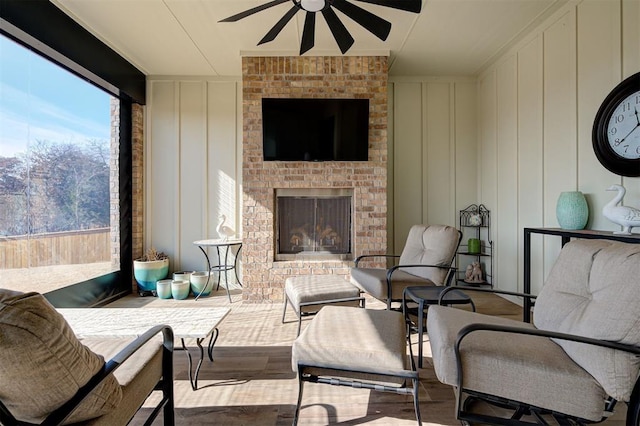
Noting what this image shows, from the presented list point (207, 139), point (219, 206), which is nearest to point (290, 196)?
point (219, 206)

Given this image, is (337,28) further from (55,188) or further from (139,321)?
(55,188)

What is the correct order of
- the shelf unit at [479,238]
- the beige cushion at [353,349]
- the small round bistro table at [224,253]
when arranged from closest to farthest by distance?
1. the beige cushion at [353,349]
2. the small round bistro table at [224,253]
3. the shelf unit at [479,238]

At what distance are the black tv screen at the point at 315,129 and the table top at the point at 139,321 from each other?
202 cm

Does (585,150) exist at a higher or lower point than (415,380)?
higher

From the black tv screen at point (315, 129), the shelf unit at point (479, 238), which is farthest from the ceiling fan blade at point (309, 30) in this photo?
the shelf unit at point (479, 238)

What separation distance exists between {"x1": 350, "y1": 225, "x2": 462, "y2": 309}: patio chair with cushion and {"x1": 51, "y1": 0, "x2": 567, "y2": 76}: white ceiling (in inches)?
75.4

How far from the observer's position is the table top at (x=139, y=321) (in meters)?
1.79

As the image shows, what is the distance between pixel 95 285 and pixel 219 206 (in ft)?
5.15

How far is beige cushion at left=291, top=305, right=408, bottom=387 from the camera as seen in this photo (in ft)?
4.60

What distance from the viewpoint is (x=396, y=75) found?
4281mm

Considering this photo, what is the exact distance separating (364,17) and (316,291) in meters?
1.98

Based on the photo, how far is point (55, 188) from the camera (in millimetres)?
3010

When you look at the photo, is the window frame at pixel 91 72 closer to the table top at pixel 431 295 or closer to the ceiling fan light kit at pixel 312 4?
the ceiling fan light kit at pixel 312 4

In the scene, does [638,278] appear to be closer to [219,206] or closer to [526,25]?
[526,25]
